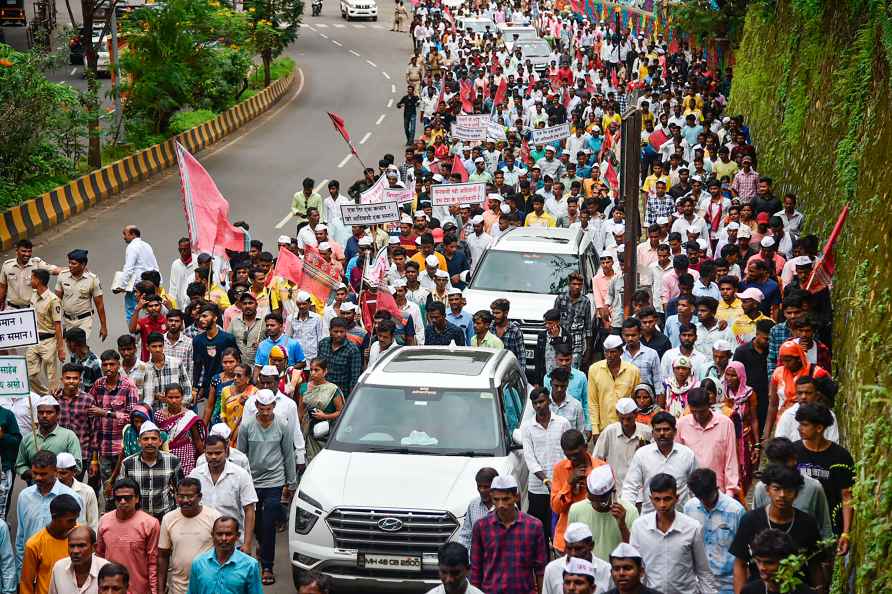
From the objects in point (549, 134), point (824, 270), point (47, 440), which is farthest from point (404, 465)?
point (549, 134)

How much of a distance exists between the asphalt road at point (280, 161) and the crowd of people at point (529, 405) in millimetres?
1486

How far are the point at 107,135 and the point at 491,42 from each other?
17722 mm

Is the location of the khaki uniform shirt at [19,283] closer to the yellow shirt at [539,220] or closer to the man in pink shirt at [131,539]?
the man in pink shirt at [131,539]

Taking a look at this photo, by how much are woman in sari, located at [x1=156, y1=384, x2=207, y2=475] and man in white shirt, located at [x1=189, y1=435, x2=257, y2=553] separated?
1.01m

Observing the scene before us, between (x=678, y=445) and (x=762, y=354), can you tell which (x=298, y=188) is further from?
(x=678, y=445)

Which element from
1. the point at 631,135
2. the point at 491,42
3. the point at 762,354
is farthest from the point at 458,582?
the point at 491,42

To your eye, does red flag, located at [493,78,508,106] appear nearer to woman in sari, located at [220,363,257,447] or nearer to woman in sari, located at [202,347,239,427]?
woman in sari, located at [202,347,239,427]

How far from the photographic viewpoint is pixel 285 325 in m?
14.6

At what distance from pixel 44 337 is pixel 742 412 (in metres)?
7.36

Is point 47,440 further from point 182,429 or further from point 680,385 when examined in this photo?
point 680,385

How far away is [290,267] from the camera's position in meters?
15.4

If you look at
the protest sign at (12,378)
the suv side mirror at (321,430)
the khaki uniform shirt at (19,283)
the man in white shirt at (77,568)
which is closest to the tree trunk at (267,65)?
the khaki uniform shirt at (19,283)

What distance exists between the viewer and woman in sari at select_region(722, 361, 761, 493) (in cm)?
1117

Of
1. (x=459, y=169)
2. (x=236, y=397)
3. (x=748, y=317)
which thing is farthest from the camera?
(x=459, y=169)
